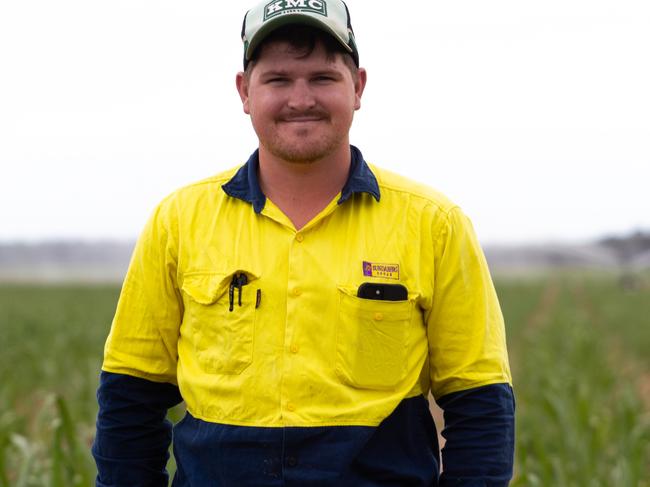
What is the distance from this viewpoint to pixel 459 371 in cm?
208

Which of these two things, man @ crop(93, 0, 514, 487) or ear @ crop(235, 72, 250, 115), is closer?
man @ crop(93, 0, 514, 487)

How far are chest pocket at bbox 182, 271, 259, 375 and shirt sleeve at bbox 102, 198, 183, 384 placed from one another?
0.09 metres

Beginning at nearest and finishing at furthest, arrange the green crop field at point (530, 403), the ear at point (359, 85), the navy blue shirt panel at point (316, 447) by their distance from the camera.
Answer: the navy blue shirt panel at point (316, 447) < the ear at point (359, 85) < the green crop field at point (530, 403)

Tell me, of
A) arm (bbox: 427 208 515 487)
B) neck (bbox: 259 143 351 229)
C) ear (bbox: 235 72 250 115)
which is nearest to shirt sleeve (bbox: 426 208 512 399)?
arm (bbox: 427 208 515 487)

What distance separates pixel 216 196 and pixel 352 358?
20.0 inches

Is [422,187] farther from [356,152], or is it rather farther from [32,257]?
[32,257]

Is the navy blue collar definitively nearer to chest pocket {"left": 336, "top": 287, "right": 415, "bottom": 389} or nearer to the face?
the face

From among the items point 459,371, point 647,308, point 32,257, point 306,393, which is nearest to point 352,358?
point 306,393

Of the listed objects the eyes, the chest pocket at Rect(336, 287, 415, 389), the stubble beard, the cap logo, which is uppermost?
the cap logo

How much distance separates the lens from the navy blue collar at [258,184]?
2.09 meters

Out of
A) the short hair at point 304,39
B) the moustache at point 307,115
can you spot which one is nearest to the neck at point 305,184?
the moustache at point 307,115

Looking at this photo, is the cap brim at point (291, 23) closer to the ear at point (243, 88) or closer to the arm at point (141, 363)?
the ear at point (243, 88)

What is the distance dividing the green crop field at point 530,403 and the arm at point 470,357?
1144 millimetres

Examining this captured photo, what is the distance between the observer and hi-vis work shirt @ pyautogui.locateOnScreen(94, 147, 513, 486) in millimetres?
1987
